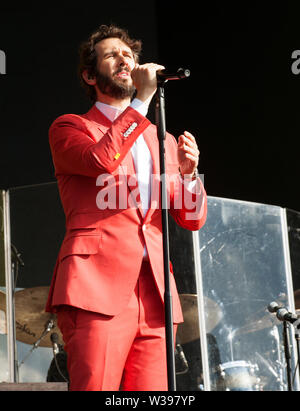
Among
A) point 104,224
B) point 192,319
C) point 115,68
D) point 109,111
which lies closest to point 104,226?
point 104,224

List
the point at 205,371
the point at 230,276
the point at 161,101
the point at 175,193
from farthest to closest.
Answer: the point at 230,276
the point at 205,371
the point at 175,193
the point at 161,101

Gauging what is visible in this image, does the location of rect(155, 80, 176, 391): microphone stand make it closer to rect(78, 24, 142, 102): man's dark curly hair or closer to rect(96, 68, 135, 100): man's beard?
rect(96, 68, 135, 100): man's beard

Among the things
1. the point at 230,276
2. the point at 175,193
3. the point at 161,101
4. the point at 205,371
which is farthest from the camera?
the point at 230,276

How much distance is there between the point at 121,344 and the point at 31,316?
165cm

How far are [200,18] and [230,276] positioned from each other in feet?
6.28

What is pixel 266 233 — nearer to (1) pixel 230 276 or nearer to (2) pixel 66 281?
(1) pixel 230 276

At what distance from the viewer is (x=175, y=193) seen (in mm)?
2027

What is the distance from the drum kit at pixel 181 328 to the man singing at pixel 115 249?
1.37 meters

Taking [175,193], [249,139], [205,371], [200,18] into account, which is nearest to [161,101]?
[175,193]

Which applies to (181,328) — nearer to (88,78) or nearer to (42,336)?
(42,336)

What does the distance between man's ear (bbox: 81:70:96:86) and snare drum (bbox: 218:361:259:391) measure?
5.33 ft

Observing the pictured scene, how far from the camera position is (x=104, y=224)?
6.05 feet

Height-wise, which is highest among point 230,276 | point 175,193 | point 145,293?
point 230,276

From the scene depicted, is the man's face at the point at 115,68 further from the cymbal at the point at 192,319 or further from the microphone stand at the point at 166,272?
the cymbal at the point at 192,319
